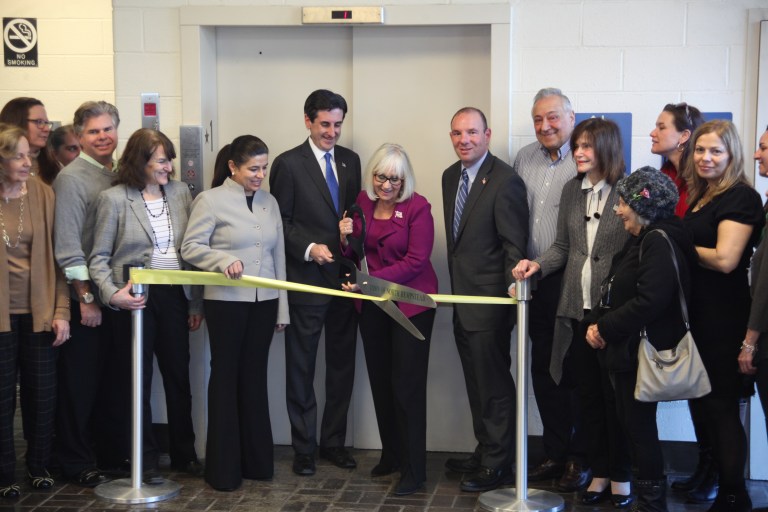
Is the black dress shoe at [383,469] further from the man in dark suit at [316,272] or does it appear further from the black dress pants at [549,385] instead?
the black dress pants at [549,385]

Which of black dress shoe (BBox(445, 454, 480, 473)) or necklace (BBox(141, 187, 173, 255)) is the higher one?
necklace (BBox(141, 187, 173, 255))

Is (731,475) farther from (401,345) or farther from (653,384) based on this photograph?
(401,345)

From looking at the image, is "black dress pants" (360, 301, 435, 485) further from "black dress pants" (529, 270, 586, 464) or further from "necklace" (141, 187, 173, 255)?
"necklace" (141, 187, 173, 255)

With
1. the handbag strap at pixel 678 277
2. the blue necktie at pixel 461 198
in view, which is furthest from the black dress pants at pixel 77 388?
the handbag strap at pixel 678 277

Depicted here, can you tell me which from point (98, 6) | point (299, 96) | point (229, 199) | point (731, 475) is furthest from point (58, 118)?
point (731, 475)

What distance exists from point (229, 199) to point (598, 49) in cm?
205

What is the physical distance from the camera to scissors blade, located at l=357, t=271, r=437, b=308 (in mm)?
4699

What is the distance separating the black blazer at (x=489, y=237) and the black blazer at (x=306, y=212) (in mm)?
708

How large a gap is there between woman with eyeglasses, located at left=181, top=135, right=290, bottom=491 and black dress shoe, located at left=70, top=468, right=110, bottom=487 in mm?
515

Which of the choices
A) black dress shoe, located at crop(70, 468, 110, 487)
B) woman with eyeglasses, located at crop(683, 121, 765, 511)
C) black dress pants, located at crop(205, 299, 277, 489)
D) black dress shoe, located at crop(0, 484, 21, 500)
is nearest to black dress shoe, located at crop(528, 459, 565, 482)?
woman with eyeglasses, located at crop(683, 121, 765, 511)

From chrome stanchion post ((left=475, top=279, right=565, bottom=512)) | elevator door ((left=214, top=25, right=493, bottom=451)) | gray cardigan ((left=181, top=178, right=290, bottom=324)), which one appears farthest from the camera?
elevator door ((left=214, top=25, right=493, bottom=451))

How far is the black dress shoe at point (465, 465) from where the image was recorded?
17.3 ft

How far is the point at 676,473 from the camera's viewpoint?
532 centimetres

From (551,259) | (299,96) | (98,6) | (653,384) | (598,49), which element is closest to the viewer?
(653,384)
